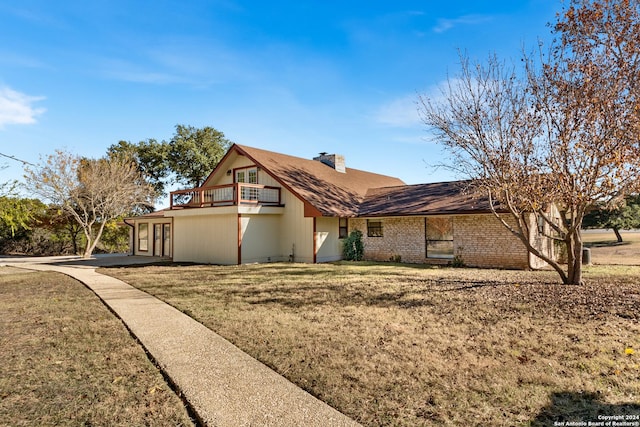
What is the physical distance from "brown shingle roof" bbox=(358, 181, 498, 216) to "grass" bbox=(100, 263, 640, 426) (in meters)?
5.80

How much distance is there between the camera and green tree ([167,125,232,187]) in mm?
34125

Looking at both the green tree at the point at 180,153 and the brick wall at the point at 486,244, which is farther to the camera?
the green tree at the point at 180,153

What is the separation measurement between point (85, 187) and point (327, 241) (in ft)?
59.9

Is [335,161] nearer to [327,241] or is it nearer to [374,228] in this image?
[374,228]

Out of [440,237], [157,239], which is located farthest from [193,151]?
[440,237]

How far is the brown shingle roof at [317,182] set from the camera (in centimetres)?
1878

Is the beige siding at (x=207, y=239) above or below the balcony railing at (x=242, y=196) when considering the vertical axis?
below

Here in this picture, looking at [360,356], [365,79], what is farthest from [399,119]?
[360,356]

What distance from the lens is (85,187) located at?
26.2 m

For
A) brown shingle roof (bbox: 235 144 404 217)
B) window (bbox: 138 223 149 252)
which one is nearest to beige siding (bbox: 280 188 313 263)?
brown shingle roof (bbox: 235 144 404 217)

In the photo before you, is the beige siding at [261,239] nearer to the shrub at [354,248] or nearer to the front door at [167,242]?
the shrub at [354,248]

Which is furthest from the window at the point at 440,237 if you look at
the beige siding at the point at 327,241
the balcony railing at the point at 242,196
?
the balcony railing at the point at 242,196

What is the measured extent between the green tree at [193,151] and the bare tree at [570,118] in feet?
88.7

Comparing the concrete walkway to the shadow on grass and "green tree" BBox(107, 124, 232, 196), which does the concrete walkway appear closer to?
the shadow on grass
